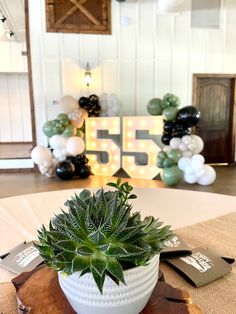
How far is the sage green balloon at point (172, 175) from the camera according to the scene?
513 cm

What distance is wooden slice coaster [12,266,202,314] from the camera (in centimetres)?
70

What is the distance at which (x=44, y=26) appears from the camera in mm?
6168

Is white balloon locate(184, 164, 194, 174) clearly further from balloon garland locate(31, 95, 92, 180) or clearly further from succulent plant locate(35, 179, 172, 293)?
succulent plant locate(35, 179, 172, 293)

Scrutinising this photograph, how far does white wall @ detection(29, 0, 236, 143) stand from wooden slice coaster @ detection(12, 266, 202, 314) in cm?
595

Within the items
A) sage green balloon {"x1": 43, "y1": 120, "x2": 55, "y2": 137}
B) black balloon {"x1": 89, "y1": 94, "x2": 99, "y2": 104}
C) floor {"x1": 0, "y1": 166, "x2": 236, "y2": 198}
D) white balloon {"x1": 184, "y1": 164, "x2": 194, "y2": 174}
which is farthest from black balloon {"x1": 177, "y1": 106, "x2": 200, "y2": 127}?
sage green balloon {"x1": 43, "y1": 120, "x2": 55, "y2": 137}

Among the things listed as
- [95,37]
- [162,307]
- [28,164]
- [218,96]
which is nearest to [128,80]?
[95,37]

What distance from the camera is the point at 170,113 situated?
17.8ft

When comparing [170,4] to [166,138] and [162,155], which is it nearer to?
[166,138]

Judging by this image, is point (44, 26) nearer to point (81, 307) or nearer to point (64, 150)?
point (64, 150)

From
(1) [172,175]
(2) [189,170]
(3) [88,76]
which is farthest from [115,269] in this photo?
(3) [88,76]

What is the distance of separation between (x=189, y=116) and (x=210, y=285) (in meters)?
4.58

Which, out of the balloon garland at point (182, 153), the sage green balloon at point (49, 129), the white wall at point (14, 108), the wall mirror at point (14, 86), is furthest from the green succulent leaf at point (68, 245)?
the white wall at point (14, 108)

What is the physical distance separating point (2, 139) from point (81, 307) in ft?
33.1

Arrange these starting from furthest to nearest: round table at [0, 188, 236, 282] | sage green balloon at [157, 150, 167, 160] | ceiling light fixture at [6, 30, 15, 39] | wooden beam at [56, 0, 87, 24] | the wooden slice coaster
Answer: ceiling light fixture at [6, 30, 15, 39] → wooden beam at [56, 0, 87, 24] → sage green balloon at [157, 150, 167, 160] → round table at [0, 188, 236, 282] → the wooden slice coaster
